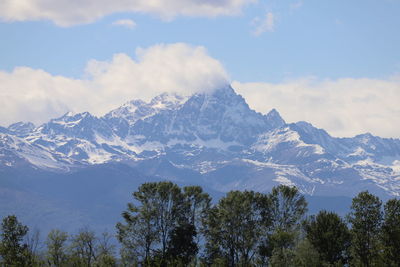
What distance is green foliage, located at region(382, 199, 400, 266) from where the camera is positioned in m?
106

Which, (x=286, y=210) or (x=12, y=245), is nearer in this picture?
(x=12, y=245)

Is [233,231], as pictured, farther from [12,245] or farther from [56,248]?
[12,245]

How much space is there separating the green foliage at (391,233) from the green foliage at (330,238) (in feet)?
25.8

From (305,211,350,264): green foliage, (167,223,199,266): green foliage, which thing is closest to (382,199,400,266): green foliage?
(305,211,350,264): green foliage

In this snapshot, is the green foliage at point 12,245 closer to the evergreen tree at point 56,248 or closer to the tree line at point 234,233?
the tree line at point 234,233

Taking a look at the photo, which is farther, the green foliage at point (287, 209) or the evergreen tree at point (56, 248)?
the green foliage at point (287, 209)

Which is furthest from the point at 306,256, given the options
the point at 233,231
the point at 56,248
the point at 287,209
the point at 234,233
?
the point at 56,248

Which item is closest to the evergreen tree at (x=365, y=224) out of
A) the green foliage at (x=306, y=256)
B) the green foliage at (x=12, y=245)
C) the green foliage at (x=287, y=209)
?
the green foliage at (x=306, y=256)

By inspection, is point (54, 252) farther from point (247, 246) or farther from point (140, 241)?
point (247, 246)

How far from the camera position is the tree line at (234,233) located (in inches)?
4569

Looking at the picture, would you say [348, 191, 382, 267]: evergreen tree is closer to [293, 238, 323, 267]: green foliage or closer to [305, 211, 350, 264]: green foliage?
[305, 211, 350, 264]: green foliage

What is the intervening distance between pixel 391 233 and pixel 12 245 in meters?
69.0

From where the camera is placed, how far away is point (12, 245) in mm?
118312

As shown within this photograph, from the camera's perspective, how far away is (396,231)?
11550 centimetres
